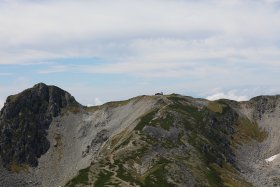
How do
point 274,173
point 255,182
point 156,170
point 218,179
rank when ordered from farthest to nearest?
point 274,173, point 255,182, point 218,179, point 156,170

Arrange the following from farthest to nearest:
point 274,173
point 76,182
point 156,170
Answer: point 274,173
point 156,170
point 76,182

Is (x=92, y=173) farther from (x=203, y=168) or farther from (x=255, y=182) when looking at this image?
(x=255, y=182)

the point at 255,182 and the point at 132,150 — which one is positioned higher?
the point at 132,150

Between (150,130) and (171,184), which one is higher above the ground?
(150,130)

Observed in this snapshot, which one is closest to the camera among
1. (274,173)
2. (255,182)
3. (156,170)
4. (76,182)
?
(76,182)

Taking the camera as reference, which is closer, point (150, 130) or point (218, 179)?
point (218, 179)

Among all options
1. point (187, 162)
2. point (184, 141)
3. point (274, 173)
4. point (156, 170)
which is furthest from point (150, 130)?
point (274, 173)

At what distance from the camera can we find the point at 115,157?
170750mm

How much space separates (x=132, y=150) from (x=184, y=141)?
3185 cm

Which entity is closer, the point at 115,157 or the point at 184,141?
the point at 115,157

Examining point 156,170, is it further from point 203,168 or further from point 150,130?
point 150,130

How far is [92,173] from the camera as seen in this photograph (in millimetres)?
153625

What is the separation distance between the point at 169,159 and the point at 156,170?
16.7 m

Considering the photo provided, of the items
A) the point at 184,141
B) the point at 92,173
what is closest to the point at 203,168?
the point at 184,141
